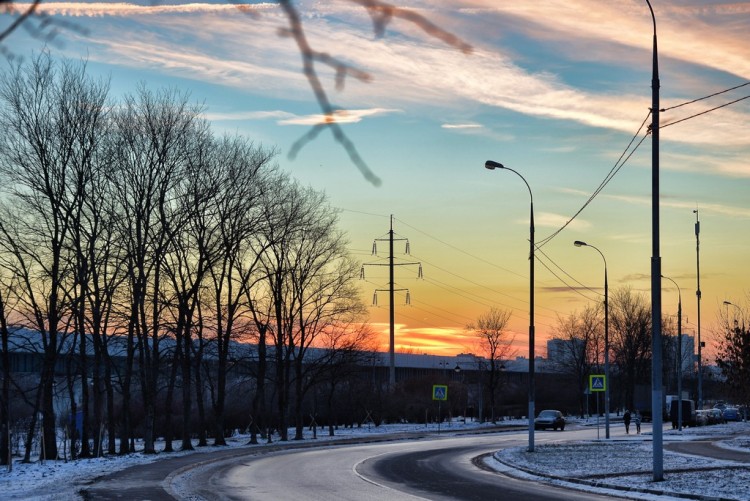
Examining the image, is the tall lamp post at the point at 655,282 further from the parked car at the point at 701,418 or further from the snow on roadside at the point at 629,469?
the parked car at the point at 701,418

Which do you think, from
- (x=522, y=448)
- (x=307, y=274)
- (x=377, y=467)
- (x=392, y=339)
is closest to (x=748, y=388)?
(x=522, y=448)

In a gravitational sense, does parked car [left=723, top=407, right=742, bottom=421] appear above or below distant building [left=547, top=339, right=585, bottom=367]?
below

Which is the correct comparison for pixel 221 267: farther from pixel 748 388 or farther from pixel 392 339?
pixel 748 388

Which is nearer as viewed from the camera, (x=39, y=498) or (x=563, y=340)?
(x=39, y=498)

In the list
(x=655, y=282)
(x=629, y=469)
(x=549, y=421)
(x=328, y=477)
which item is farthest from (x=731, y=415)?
(x=328, y=477)

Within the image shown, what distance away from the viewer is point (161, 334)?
50.8 metres

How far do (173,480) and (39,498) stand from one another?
6.66 meters

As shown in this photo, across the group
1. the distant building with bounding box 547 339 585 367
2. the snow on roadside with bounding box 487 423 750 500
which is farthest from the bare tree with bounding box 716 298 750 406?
the distant building with bounding box 547 339 585 367

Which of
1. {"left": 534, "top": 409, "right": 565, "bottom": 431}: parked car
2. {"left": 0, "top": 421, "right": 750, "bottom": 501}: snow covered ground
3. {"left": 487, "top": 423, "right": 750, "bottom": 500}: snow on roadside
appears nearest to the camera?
{"left": 0, "top": 421, "right": 750, "bottom": 501}: snow covered ground

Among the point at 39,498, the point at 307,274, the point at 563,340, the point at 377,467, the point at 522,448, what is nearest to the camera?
the point at 39,498

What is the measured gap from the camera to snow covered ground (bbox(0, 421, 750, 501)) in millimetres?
22469

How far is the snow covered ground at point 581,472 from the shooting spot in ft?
73.7

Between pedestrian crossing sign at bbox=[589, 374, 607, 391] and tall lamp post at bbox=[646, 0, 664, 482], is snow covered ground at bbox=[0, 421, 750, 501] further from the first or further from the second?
pedestrian crossing sign at bbox=[589, 374, 607, 391]

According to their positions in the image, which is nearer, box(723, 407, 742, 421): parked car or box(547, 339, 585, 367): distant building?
box(723, 407, 742, 421): parked car
